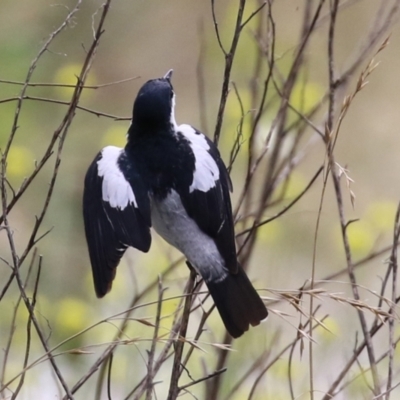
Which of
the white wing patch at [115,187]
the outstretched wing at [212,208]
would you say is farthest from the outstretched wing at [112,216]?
the outstretched wing at [212,208]

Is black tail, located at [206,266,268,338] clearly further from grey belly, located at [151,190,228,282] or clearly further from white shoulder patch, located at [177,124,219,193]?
white shoulder patch, located at [177,124,219,193]

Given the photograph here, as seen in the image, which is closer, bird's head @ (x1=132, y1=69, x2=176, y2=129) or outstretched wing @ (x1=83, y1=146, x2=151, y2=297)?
outstretched wing @ (x1=83, y1=146, x2=151, y2=297)

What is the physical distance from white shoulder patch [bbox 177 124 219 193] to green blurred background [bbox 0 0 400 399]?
0.06m

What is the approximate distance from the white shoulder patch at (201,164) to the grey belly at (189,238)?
0.19 ft

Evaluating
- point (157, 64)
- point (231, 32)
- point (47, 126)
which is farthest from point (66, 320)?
point (157, 64)

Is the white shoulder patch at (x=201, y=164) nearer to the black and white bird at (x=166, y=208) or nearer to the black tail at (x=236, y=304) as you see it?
the black and white bird at (x=166, y=208)

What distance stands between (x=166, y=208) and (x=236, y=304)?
26 cm

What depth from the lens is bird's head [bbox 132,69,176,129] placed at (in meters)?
1.66

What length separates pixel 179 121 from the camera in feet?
16.5

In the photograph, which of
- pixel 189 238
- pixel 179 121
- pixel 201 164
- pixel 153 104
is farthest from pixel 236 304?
pixel 179 121

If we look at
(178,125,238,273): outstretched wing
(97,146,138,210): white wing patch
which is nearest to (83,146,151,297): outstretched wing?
(97,146,138,210): white wing patch

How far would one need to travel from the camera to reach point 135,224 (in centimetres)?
153

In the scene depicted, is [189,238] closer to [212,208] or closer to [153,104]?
[212,208]

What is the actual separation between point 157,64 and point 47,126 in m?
1.60
